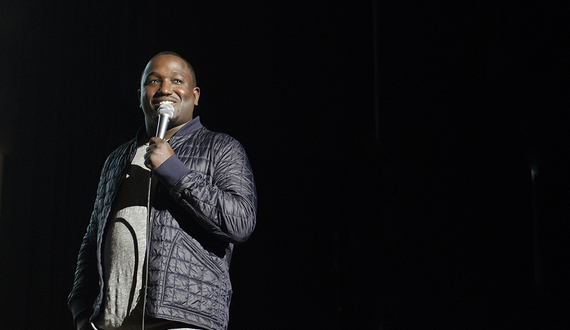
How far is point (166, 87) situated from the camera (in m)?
1.34

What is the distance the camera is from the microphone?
46.8 inches

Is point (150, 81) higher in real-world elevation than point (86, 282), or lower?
higher

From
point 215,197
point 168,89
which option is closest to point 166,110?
point 168,89

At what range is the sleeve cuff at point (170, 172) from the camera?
108cm

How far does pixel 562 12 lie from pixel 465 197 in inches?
25.0

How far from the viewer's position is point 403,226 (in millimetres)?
1682

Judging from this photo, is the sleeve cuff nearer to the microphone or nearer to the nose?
the microphone

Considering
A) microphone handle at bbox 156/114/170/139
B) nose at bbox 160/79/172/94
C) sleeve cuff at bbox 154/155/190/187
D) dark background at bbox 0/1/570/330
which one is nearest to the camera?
sleeve cuff at bbox 154/155/190/187

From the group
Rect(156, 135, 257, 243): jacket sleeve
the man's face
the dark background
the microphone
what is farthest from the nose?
the dark background

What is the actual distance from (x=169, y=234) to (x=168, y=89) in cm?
43

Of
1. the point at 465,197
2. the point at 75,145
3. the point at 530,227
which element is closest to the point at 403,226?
the point at 465,197

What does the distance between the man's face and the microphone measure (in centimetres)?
8

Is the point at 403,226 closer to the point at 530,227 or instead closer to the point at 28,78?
the point at 530,227

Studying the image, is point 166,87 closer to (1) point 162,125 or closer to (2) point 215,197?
(1) point 162,125
